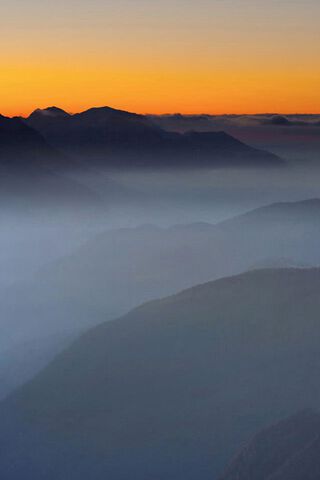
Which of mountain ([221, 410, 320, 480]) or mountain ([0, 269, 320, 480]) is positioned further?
mountain ([0, 269, 320, 480])

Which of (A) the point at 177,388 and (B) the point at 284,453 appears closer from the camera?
(B) the point at 284,453

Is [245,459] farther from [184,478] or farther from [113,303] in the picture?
[113,303]

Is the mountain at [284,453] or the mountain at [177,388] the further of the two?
the mountain at [177,388]

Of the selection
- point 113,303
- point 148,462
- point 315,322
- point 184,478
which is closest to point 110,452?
point 148,462
